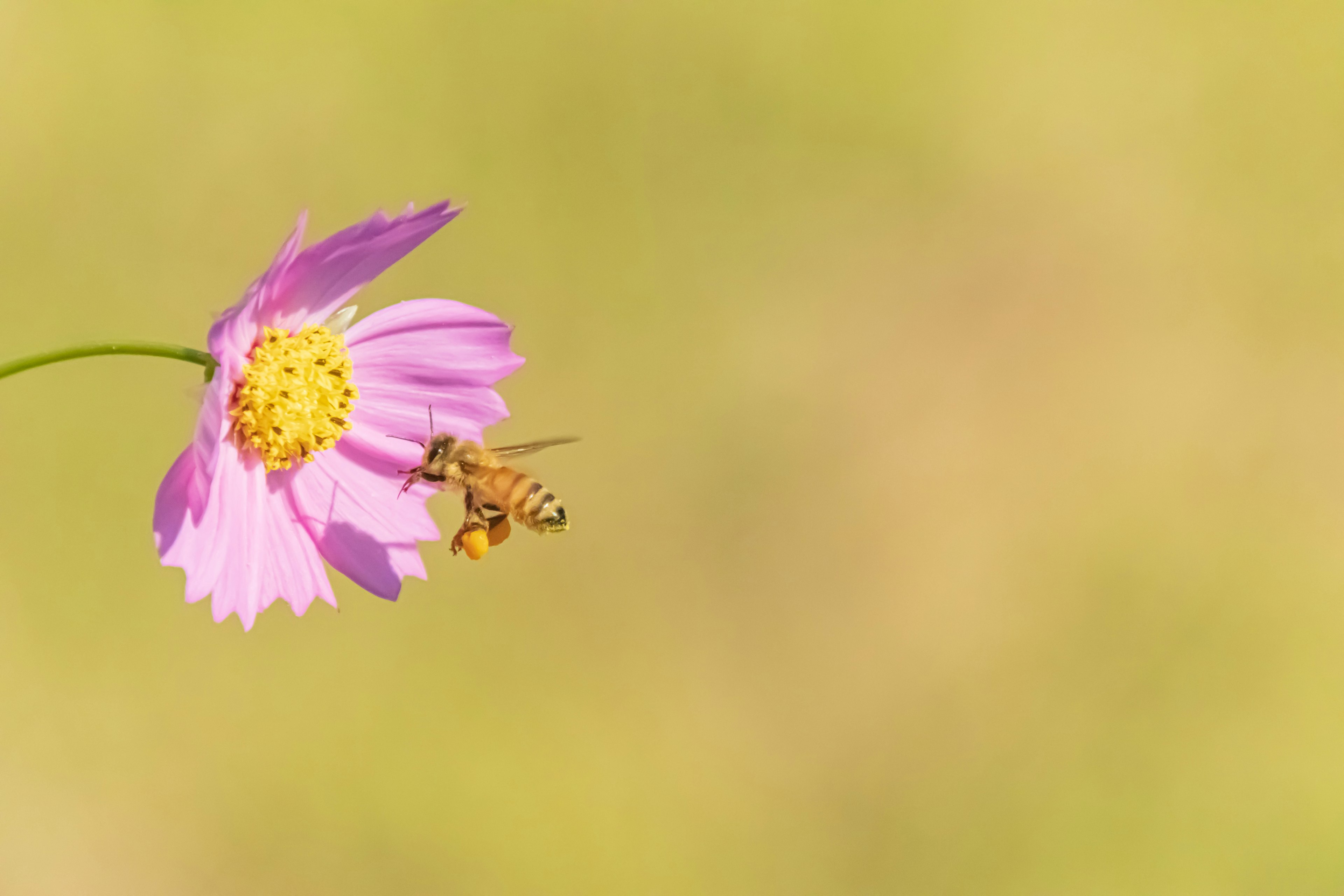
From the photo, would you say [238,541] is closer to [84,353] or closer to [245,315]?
[245,315]

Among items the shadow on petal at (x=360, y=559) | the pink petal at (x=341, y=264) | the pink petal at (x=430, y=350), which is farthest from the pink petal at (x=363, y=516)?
the pink petal at (x=341, y=264)

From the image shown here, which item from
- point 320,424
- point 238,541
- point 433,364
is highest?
point 433,364

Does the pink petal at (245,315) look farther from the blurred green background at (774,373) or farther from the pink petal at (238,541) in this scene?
the blurred green background at (774,373)

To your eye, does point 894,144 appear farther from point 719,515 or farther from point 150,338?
point 150,338

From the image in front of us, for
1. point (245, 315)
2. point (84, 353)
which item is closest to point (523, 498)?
point (245, 315)

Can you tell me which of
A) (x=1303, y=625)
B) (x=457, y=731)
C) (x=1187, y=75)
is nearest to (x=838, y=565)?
(x=457, y=731)

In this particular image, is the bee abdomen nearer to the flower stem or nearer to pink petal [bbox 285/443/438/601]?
pink petal [bbox 285/443/438/601]

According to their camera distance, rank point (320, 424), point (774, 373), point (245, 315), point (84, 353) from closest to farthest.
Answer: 1. point (84, 353)
2. point (245, 315)
3. point (320, 424)
4. point (774, 373)
